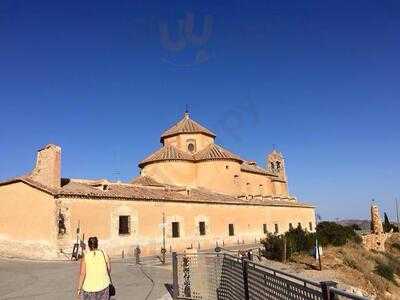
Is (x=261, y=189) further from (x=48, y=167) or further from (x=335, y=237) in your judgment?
(x=48, y=167)

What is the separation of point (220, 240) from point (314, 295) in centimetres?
2679

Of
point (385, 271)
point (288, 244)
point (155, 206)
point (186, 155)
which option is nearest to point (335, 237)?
point (385, 271)

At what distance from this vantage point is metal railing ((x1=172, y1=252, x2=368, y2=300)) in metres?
6.27

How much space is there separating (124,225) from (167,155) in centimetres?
1277

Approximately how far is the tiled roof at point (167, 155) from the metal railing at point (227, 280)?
26593 millimetres

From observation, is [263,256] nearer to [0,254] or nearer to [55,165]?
[55,165]

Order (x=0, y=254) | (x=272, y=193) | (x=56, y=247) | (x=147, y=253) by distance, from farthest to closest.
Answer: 1. (x=272, y=193)
2. (x=147, y=253)
3. (x=0, y=254)
4. (x=56, y=247)

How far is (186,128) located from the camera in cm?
4047

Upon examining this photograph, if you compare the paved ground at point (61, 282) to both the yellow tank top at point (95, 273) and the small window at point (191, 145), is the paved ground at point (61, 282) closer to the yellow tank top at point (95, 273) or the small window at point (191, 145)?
the yellow tank top at point (95, 273)

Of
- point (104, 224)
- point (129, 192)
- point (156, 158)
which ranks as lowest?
point (104, 224)

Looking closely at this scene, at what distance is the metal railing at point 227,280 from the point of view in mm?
6266

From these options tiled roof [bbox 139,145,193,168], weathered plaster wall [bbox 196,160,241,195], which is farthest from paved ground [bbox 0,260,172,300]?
weathered plaster wall [bbox 196,160,241,195]

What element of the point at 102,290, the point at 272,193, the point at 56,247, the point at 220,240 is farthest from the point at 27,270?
the point at 272,193

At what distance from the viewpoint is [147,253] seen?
25234mm
